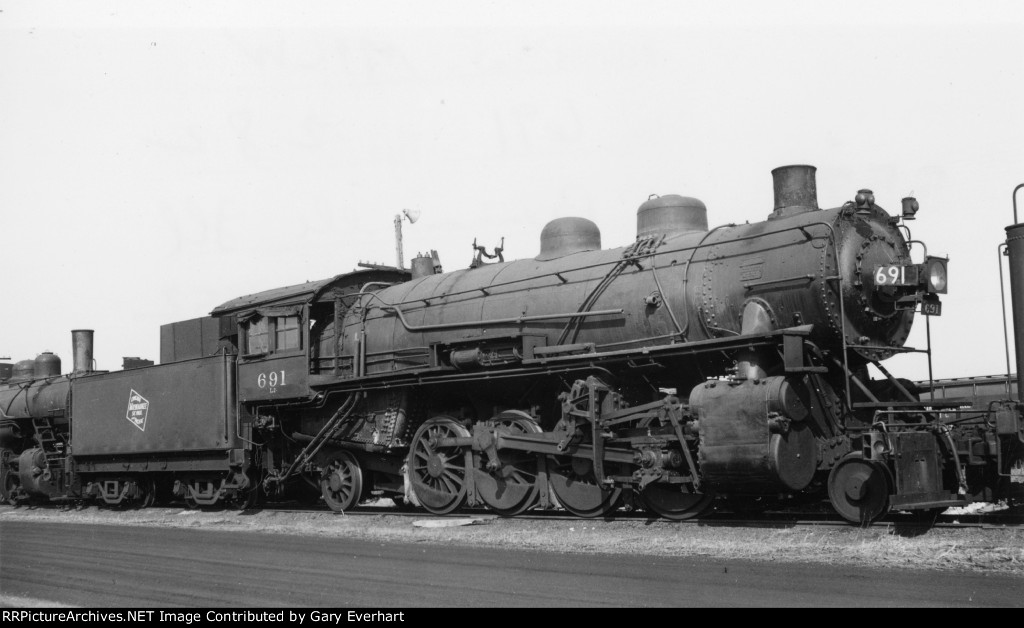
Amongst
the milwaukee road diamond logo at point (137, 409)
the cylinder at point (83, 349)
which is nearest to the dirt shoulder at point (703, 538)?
the milwaukee road diamond logo at point (137, 409)

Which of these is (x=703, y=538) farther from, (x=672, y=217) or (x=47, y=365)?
(x=47, y=365)

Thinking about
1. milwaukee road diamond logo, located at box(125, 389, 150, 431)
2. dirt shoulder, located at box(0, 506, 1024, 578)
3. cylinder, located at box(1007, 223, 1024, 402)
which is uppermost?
cylinder, located at box(1007, 223, 1024, 402)

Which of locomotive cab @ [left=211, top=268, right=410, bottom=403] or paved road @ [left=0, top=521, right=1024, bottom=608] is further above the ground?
locomotive cab @ [left=211, top=268, right=410, bottom=403]

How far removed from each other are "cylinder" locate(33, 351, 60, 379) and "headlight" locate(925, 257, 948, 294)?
20.0 meters

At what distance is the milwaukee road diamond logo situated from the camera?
1667 cm

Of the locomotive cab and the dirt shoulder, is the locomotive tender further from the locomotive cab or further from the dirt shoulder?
the dirt shoulder

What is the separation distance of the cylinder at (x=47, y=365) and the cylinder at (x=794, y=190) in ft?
61.3

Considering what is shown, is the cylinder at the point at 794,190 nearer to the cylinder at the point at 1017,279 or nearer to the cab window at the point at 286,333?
the cylinder at the point at 1017,279

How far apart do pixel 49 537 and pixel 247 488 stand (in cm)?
348

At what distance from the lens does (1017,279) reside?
890cm

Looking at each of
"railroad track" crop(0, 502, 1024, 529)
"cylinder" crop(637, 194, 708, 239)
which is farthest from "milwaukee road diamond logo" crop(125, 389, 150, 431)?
"cylinder" crop(637, 194, 708, 239)

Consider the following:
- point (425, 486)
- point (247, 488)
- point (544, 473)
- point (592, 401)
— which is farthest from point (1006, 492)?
point (247, 488)

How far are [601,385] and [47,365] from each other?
17.2 meters

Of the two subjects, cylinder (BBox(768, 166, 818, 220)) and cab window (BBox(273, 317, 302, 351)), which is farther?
cab window (BBox(273, 317, 302, 351))
